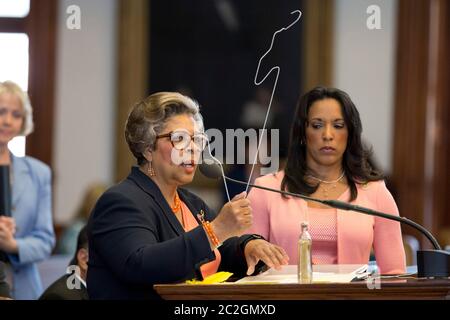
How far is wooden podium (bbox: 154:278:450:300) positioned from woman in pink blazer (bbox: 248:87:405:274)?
0.79 m

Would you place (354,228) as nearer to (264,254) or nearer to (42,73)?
(264,254)

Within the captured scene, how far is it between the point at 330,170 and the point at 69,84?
5.32 m

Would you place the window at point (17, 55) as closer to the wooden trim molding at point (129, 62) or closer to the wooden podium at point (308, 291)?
the wooden trim molding at point (129, 62)

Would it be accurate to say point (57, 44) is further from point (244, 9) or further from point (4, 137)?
point (4, 137)

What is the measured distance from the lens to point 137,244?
8.96 feet

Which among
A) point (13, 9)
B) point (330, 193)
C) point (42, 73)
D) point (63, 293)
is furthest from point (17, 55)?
point (330, 193)

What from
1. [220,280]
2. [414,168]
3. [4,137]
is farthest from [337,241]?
[414,168]

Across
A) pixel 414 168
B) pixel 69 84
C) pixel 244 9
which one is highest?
pixel 244 9

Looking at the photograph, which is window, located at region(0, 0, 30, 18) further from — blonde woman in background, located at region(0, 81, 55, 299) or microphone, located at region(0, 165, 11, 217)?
microphone, located at region(0, 165, 11, 217)

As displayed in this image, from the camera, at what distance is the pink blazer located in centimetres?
349

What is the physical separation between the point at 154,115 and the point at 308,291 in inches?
26.8

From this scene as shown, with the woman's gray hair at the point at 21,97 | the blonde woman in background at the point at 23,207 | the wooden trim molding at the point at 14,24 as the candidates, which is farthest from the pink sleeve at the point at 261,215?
the wooden trim molding at the point at 14,24
